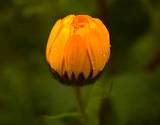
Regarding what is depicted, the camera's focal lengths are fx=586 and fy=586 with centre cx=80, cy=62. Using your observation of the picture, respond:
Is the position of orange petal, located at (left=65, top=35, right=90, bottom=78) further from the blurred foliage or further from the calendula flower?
the blurred foliage

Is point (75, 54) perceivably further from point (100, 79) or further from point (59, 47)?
point (100, 79)

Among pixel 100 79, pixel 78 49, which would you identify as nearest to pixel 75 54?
pixel 78 49

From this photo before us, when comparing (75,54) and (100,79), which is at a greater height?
(75,54)

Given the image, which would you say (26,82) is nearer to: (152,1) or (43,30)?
(43,30)

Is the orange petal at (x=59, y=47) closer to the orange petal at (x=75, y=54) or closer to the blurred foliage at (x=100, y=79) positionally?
the orange petal at (x=75, y=54)

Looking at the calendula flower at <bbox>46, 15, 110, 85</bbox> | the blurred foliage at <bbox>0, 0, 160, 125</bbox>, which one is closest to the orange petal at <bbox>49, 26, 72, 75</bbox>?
the calendula flower at <bbox>46, 15, 110, 85</bbox>

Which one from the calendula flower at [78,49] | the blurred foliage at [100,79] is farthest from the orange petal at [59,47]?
the blurred foliage at [100,79]
